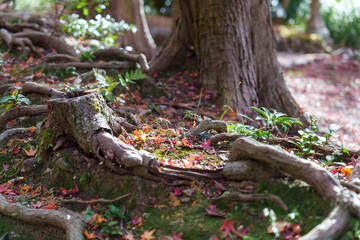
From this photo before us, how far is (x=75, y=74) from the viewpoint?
18.8ft

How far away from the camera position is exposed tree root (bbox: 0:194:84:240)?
2755mm

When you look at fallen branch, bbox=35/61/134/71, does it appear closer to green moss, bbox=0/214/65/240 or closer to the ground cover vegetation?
the ground cover vegetation

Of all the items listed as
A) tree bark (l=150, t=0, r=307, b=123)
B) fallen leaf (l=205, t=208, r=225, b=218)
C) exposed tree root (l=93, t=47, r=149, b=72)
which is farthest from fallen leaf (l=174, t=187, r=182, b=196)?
exposed tree root (l=93, t=47, r=149, b=72)

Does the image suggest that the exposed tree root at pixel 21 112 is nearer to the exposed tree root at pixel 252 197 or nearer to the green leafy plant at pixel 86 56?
Result: the green leafy plant at pixel 86 56

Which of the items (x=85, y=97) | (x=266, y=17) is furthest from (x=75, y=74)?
(x=266, y=17)

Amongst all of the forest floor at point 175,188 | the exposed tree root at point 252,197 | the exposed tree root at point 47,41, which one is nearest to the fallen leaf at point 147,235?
the forest floor at point 175,188

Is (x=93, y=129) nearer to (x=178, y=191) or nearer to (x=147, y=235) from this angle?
(x=178, y=191)

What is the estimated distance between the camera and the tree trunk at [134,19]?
8.23m

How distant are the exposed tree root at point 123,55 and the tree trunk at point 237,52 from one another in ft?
3.34

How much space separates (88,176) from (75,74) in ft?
9.48

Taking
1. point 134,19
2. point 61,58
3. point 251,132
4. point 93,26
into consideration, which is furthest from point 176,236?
point 134,19

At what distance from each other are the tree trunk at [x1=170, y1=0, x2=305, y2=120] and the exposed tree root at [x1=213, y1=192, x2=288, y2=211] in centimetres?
285

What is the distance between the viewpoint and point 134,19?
8.25 m

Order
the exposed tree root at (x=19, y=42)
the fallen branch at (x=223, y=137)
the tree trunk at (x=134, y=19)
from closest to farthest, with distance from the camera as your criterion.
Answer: the fallen branch at (x=223, y=137) → the exposed tree root at (x=19, y=42) → the tree trunk at (x=134, y=19)
